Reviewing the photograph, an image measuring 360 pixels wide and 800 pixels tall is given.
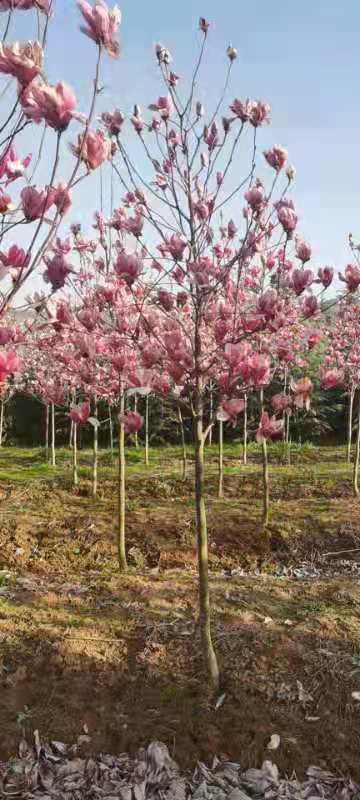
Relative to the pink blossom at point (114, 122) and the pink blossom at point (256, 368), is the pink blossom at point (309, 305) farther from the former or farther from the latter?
the pink blossom at point (114, 122)

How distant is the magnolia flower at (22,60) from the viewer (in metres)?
1.72

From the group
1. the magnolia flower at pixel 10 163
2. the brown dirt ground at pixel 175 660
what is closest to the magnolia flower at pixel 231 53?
the magnolia flower at pixel 10 163

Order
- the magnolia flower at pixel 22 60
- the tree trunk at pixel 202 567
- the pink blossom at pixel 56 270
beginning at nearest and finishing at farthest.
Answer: the magnolia flower at pixel 22 60 → the pink blossom at pixel 56 270 → the tree trunk at pixel 202 567

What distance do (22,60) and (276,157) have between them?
197 cm

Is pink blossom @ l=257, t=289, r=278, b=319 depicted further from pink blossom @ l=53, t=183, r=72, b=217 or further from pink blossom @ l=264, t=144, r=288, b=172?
pink blossom @ l=53, t=183, r=72, b=217

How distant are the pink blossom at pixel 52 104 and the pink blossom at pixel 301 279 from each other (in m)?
1.66

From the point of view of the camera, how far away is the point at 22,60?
1.72 metres

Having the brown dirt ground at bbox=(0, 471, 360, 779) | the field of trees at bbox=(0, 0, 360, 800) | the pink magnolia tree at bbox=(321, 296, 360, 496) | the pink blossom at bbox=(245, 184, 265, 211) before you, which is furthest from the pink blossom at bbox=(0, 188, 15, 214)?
the pink magnolia tree at bbox=(321, 296, 360, 496)

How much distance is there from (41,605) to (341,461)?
11697mm

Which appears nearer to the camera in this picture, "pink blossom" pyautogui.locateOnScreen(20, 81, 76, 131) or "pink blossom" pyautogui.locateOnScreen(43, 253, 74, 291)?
"pink blossom" pyautogui.locateOnScreen(20, 81, 76, 131)

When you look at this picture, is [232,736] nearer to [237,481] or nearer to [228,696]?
[228,696]

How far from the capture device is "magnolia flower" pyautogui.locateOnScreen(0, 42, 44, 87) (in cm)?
172

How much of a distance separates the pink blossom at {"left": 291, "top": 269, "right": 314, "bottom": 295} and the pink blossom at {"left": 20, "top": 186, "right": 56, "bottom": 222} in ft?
5.19

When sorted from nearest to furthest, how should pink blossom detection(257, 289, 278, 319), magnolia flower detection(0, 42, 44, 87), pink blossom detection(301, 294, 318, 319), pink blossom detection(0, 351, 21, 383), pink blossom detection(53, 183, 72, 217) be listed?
magnolia flower detection(0, 42, 44, 87)
pink blossom detection(0, 351, 21, 383)
pink blossom detection(53, 183, 72, 217)
pink blossom detection(257, 289, 278, 319)
pink blossom detection(301, 294, 318, 319)
